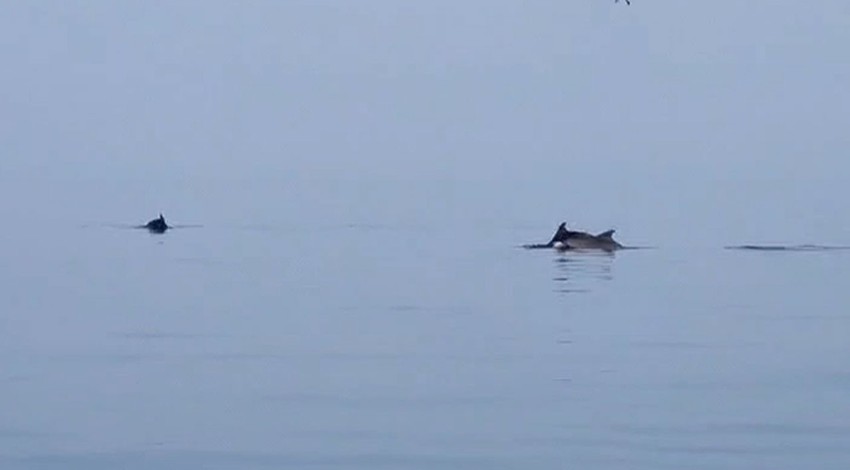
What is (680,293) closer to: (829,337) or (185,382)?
(829,337)

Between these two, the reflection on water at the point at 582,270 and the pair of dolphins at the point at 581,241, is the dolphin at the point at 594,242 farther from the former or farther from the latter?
the reflection on water at the point at 582,270

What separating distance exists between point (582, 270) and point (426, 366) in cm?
1803

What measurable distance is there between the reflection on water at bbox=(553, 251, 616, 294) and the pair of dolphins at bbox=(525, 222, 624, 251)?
0.30 meters

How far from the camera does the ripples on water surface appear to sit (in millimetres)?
19453

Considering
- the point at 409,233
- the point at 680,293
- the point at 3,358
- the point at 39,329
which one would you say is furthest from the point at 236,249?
the point at 3,358

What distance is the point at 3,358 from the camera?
87.2 ft

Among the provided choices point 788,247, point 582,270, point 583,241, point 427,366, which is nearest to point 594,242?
point 583,241

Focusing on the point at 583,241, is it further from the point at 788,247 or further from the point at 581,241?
the point at 788,247

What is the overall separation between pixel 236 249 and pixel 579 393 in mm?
30174

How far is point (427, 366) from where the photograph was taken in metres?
25.6

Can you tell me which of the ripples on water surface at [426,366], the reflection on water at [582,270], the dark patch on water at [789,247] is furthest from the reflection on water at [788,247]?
the ripples on water surface at [426,366]

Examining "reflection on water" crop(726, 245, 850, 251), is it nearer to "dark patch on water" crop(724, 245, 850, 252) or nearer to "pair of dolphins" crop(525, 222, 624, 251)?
"dark patch on water" crop(724, 245, 850, 252)

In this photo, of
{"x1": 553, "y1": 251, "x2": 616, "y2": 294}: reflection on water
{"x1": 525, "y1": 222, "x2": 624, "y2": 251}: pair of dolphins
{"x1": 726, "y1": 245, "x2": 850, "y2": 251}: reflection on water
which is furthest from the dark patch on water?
{"x1": 553, "y1": 251, "x2": 616, "y2": 294}: reflection on water

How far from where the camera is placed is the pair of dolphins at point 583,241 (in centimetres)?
4991
